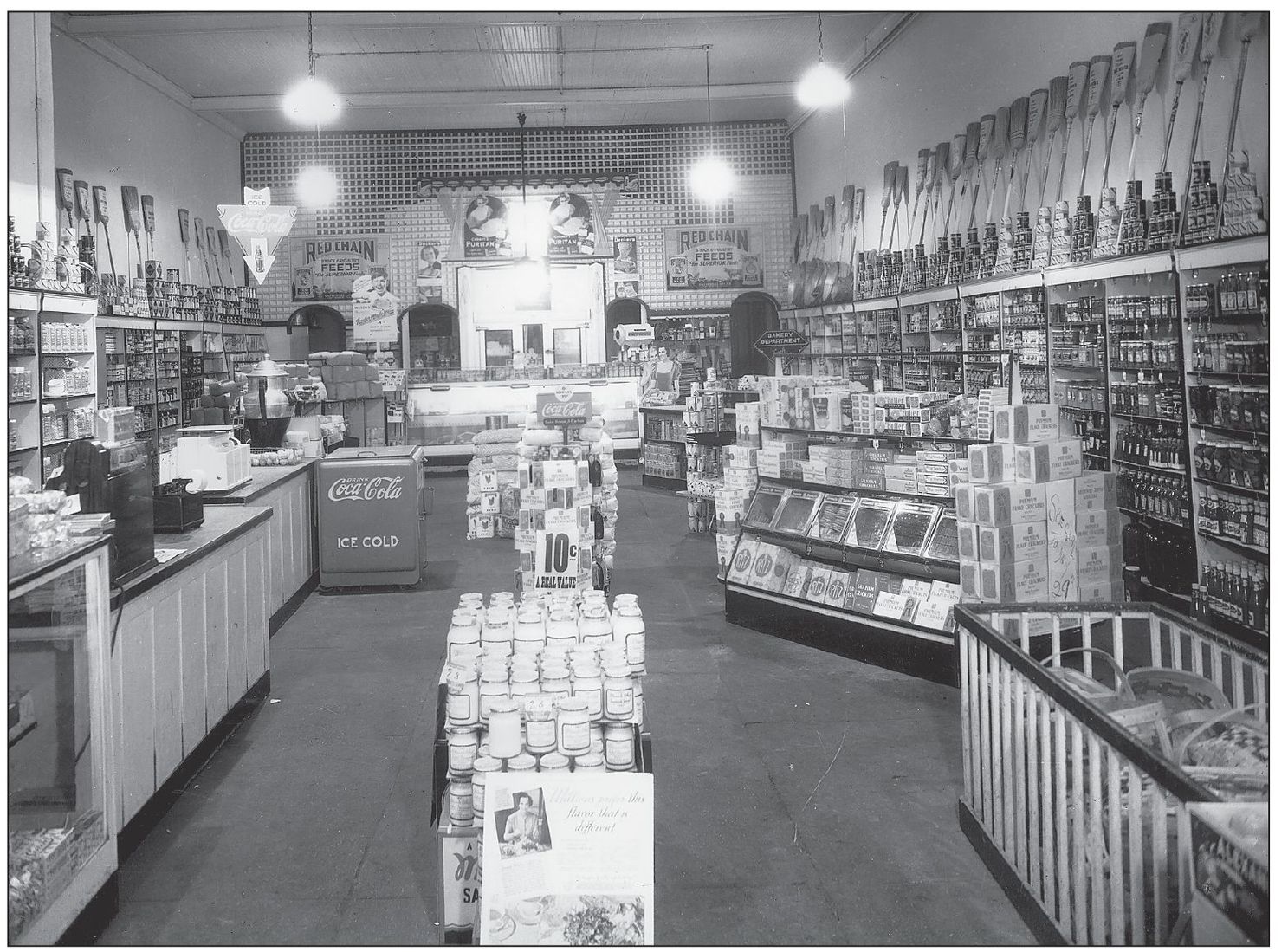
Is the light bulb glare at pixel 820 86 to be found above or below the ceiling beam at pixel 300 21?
below

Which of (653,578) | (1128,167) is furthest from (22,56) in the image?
(1128,167)

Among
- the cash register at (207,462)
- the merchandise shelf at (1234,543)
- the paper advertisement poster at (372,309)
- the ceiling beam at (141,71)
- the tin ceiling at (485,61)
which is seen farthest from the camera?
the paper advertisement poster at (372,309)

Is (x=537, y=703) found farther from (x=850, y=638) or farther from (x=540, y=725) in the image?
(x=850, y=638)

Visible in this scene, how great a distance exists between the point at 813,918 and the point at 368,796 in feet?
5.92

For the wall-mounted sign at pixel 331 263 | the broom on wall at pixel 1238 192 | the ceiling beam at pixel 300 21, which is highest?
the ceiling beam at pixel 300 21

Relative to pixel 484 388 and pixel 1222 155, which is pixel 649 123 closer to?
pixel 484 388

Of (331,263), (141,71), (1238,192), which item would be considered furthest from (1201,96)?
(331,263)

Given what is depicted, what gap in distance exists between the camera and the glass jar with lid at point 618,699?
2893 mm

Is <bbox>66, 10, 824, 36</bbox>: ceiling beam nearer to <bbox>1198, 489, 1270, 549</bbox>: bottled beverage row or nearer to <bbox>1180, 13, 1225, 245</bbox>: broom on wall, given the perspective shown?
<bbox>1180, 13, 1225, 245</bbox>: broom on wall

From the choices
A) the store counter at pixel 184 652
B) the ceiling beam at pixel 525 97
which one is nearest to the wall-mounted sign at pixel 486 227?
the ceiling beam at pixel 525 97

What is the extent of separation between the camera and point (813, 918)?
10.2 ft

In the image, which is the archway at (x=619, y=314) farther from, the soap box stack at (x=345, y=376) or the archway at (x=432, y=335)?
the soap box stack at (x=345, y=376)

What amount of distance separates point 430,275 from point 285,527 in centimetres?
1078

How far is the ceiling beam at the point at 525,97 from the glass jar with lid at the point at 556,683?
13523 millimetres
